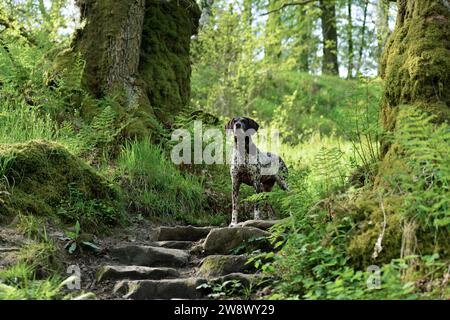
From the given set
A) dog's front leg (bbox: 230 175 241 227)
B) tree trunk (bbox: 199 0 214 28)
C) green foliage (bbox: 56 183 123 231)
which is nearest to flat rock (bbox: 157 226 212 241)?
green foliage (bbox: 56 183 123 231)

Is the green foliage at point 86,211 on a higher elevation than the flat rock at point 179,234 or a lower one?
higher

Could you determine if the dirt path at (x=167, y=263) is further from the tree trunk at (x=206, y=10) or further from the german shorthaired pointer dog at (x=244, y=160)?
the tree trunk at (x=206, y=10)

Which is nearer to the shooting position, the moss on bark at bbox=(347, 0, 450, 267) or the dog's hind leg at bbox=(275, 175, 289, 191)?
the moss on bark at bbox=(347, 0, 450, 267)

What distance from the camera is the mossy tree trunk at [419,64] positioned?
5797mm

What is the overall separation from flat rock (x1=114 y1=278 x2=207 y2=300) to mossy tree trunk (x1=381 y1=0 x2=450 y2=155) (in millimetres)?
2421

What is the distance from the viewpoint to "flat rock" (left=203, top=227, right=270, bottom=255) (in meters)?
6.30

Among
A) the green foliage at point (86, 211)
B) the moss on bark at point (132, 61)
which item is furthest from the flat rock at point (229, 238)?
the moss on bark at point (132, 61)

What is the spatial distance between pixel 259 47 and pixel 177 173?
26.3ft

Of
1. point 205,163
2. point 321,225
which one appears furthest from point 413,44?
point 205,163

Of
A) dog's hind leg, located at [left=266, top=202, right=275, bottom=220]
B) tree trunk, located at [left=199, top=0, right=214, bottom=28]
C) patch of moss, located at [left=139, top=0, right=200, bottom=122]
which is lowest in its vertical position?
dog's hind leg, located at [left=266, top=202, right=275, bottom=220]

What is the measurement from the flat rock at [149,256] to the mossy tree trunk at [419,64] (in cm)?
245

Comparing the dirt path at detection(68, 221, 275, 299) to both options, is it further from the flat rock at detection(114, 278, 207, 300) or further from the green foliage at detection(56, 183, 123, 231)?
the green foliage at detection(56, 183, 123, 231)
